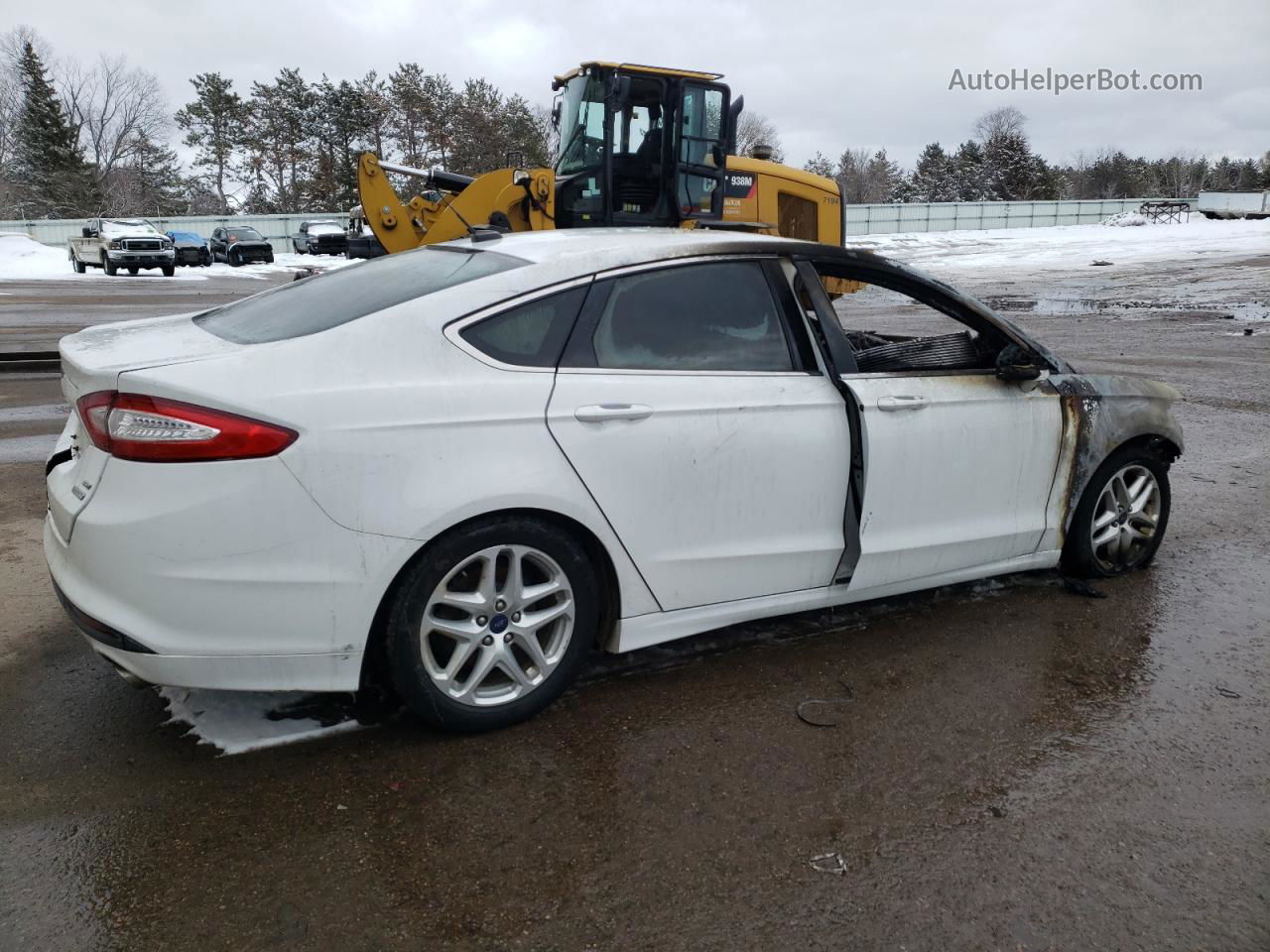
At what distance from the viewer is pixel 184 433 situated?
2639mm

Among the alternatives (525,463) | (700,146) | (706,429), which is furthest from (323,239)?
(525,463)

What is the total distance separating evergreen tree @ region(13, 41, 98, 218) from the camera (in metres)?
62.2

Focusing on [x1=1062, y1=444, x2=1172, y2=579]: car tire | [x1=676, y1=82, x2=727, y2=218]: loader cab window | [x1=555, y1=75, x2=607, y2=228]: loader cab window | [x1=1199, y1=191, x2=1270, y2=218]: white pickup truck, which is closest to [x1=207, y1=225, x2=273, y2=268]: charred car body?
[x1=555, y1=75, x2=607, y2=228]: loader cab window

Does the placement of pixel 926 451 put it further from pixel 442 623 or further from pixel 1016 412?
pixel 442 623

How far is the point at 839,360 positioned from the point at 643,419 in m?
0.90

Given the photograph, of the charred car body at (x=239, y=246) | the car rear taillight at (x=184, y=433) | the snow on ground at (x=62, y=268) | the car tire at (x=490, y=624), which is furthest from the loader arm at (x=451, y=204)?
the charred car body at (x=239, y=246)

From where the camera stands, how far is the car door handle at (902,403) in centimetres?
367

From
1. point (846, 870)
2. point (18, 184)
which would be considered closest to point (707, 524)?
point (846, 870)

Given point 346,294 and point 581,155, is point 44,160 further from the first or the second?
point 346,294

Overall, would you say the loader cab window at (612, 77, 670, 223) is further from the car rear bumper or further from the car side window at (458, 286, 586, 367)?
the car rear bumper

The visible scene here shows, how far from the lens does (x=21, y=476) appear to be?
604cm

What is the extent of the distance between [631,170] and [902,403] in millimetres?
8720

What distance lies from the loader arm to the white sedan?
8.08m

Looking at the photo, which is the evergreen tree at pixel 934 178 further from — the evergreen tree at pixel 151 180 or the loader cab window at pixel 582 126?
the loader cab window at pixel 582 126
